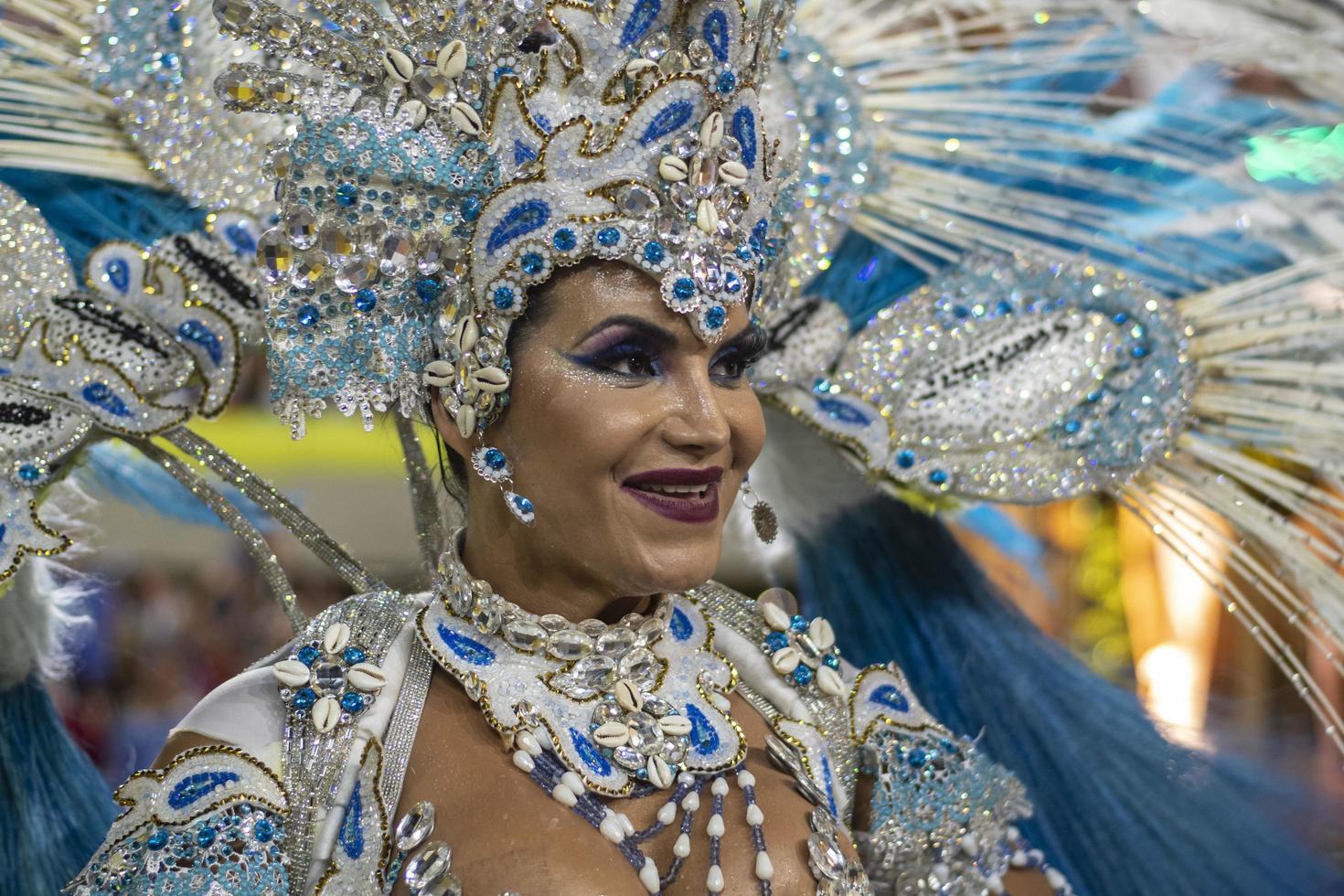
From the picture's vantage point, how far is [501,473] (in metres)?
1.77

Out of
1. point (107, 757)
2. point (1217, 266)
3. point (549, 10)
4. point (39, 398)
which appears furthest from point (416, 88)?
point (1217, 266)

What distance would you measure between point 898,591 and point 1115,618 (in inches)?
13.9

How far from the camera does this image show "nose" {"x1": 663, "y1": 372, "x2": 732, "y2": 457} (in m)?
1.70

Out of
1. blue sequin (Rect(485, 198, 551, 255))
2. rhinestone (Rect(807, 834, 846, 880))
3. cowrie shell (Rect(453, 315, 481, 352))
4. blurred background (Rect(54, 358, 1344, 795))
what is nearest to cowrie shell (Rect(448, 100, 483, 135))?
blue sequin (Rect(485, 198, 551, 255))

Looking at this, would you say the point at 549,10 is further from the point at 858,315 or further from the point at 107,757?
the point at 107,757

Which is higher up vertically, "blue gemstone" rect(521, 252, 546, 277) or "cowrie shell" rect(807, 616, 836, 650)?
"blue gemstone" rect(521, 252, 546, 277)

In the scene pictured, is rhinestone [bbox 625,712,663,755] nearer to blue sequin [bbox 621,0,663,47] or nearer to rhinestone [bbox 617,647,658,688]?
rhinestone [bbox 617,647,658,688]

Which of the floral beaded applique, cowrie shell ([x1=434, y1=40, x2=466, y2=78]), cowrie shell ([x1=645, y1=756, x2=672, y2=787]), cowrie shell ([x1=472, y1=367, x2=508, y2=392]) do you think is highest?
cowrie shell ([x1=434, y1=40, x2=466, y2=78])

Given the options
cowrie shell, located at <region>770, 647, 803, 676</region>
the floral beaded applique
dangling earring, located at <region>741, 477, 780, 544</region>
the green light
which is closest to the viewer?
the floral beaded applique

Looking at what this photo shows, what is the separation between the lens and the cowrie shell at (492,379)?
68.3 inches

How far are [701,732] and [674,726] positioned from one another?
6 cm

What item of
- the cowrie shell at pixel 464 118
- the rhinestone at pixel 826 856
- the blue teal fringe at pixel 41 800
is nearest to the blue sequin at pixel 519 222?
the cowrie shell at pixel 464 118

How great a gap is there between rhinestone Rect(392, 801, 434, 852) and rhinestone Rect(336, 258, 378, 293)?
56 centimetres

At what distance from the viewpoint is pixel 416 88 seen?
178 centimetres
